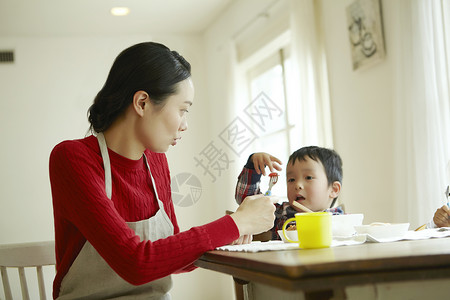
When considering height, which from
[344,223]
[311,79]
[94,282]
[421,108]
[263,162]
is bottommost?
[94,282]

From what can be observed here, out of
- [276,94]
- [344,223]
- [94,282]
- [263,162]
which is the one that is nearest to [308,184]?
[263,162]

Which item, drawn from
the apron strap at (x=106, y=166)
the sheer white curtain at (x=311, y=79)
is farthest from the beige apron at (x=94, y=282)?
the sheer white curtain at (x=311, y=79)

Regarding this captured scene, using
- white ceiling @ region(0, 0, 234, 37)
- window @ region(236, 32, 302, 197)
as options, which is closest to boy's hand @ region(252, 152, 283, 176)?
window @ region(236, 32, 302, 197)

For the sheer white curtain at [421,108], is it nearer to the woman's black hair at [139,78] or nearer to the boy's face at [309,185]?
the boy's face at [309,185]

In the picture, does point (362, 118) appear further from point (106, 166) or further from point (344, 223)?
point (106, 166)

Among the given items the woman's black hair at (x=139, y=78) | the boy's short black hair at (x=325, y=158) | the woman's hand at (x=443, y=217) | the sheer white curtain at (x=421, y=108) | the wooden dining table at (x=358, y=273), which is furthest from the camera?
the sheer white curtain at (x=421, y=108)

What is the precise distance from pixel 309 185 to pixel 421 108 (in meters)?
0.80

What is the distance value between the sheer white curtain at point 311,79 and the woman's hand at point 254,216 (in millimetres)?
2104

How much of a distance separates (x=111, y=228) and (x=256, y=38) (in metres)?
3.56

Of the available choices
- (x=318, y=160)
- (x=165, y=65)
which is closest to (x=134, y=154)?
(x=165, y=65)

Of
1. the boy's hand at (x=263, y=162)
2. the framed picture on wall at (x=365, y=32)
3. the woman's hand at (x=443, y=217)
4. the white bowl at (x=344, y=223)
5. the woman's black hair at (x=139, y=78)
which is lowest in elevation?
the woman's hand at (x=443, y=217)

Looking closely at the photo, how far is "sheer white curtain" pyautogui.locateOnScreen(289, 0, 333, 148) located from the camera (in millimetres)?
3283

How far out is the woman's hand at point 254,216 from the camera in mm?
1171

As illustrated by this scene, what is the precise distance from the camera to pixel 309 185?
6.34ft
